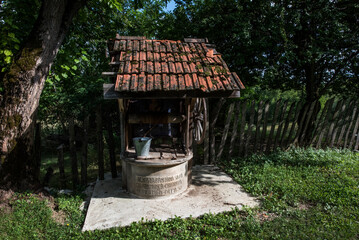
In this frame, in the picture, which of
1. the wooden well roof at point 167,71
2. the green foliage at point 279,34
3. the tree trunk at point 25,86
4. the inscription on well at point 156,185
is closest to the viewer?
the wooden well roof at point 167,71

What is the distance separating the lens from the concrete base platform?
356 cm

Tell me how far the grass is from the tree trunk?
709 mm

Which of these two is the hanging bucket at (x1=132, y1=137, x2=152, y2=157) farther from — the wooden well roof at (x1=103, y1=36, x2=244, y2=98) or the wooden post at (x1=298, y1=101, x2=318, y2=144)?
the wooden post at (x1=298, y1=101, x2=318, y2=144)

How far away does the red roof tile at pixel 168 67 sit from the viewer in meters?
3.50

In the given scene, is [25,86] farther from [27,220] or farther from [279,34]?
[279,34]

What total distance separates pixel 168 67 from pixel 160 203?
2.43 m

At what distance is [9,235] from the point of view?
3102mm

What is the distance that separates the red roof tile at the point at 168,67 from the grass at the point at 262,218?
2067 millimetres

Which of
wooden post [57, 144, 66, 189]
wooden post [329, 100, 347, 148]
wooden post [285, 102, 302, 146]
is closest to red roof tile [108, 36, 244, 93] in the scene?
wooden post [57, 144, 66, 189]

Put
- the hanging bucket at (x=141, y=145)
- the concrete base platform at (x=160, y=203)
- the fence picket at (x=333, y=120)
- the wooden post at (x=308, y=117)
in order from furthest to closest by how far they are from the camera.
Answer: the fence picket at (x=333, y=120), the wooden post at (x=308, y=117), the hanging bucket at (x=141, y=145), the concrete base platform at (x=160, y=203)

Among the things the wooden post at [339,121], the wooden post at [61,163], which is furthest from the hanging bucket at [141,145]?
the wooden post at [339,121]

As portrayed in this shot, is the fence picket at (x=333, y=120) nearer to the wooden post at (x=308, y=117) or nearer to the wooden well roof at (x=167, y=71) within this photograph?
the wooden post at (x=308, y=117)

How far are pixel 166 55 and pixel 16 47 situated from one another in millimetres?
2574

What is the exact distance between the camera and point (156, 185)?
13.3 feet
